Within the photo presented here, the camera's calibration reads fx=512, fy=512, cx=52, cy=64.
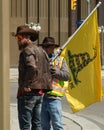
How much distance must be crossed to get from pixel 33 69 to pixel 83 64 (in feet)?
5.82

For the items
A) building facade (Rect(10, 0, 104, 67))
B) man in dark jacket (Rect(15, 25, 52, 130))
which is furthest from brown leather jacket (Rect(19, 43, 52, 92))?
building facade (Rect(10, 0, 104, 67))

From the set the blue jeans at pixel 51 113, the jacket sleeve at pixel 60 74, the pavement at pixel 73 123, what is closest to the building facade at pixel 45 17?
the pavement at pixel 73 123

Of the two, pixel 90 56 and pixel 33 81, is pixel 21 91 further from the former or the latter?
pixel 90 56

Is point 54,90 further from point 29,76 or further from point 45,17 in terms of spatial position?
point 45,17

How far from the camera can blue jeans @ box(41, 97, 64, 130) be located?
662 centimetres

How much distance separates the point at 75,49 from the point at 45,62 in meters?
1.45

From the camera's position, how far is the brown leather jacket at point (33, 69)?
573 cm

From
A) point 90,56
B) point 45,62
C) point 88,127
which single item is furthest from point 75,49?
point 88,127

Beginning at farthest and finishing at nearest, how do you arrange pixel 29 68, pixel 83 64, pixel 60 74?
1. pixel 83 64
2. pixel 60 74
3. pixel 29 68

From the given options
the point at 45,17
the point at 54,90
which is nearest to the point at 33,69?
the point at 54,90

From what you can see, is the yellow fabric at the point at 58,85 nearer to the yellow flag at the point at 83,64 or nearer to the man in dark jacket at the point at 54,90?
the man in dark jacket at the point at 54,90

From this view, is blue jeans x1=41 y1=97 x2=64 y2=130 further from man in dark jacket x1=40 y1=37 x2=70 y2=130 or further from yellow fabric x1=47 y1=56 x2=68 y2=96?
yellow fabric x1=47 y1=56 x2=68 y2=96

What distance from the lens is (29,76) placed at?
5.73 m

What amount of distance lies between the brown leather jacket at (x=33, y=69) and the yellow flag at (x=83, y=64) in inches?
50.8
